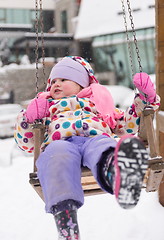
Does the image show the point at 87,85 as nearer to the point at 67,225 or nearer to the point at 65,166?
the point at 65,166

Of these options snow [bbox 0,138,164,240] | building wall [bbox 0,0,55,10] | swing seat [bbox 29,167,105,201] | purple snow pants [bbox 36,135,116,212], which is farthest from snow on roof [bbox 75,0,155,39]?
purple snow pants [bbox 36,135,116,212]

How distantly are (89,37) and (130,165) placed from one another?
53.2 ft

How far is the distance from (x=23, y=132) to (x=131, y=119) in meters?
Answer: 0.69

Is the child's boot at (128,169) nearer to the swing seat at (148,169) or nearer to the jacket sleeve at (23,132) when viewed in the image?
the swing seat at (148,169)

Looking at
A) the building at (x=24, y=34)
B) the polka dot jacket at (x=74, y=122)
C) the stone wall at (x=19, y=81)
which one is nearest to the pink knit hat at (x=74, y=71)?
the polka dot jacket at (x=74, y=122)

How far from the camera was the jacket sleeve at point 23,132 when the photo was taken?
231cm

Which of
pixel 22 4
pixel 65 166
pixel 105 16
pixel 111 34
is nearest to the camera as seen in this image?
pixel 65 166

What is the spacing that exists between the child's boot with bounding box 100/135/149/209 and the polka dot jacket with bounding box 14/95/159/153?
0.69 metres

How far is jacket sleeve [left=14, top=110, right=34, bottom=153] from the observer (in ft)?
7.57

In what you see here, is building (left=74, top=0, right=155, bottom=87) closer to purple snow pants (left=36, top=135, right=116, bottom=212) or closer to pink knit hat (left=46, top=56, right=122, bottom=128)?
pink knit hat (left=46, top=56, right=122, bottom=128)

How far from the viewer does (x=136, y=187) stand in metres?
1.51

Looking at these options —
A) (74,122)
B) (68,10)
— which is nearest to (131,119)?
(74,122)

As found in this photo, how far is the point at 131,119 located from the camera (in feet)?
8.19

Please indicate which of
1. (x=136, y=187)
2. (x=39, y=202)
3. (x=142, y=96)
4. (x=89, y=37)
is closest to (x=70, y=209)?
(x=136, y=187)
